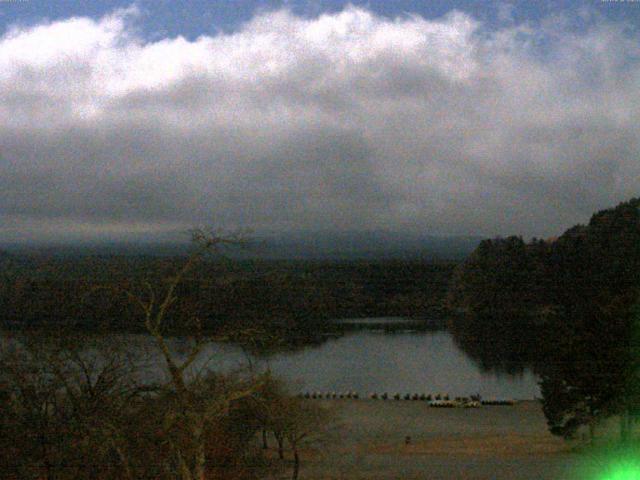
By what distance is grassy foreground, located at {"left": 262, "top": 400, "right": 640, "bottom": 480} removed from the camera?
11.0 meters

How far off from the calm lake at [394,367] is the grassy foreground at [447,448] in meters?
3.19

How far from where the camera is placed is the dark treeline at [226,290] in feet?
27.2

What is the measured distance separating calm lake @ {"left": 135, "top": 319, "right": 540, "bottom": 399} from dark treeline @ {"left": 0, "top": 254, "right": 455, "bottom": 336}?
1515 millimetres

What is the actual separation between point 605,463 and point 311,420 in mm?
4454

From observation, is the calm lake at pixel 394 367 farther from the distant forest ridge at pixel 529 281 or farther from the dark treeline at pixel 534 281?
the distant forest ridge at pixel 529 281

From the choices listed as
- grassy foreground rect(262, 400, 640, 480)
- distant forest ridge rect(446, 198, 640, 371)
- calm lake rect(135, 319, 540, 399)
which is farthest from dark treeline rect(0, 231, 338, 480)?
distant forest ridge rect(446, 198, 640, 371)

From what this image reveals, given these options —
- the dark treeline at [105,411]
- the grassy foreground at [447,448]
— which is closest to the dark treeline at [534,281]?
the grassy foreground at [447,448]

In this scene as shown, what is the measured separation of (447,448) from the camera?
1402 centimetres

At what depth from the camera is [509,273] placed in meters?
38.7

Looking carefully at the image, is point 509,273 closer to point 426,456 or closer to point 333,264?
point 333,264

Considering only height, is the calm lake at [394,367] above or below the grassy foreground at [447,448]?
below

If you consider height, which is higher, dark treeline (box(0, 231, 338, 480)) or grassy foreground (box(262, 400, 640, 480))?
dark treeline (box(0, 231, 338, 480))

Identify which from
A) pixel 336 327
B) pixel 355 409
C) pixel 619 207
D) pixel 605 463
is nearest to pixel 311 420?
pixel 605 463

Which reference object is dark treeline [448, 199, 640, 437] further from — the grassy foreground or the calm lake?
the grassy foreground
